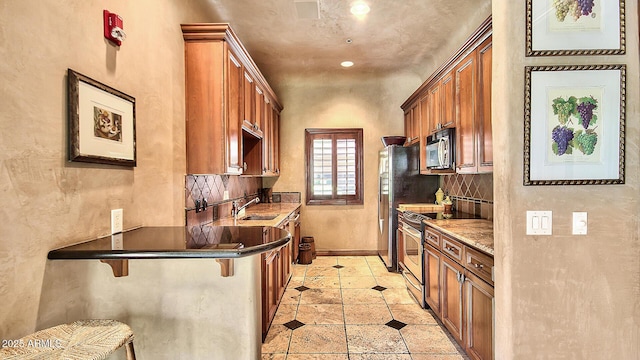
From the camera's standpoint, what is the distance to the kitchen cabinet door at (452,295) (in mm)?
2307

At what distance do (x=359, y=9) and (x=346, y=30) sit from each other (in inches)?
18.4

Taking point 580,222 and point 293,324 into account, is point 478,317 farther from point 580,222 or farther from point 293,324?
point 293,324

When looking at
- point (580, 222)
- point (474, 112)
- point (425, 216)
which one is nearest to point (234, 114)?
point (474, 112)

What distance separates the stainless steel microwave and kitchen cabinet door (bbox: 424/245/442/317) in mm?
866

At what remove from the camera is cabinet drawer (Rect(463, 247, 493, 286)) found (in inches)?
73.6

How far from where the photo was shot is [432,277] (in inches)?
114

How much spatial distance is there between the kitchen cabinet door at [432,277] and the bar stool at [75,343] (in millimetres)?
2309

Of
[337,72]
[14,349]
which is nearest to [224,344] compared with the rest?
[14,349]

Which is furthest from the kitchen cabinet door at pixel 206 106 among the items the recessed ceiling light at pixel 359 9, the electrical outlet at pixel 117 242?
the recessed ceiling light at pixel 359 9

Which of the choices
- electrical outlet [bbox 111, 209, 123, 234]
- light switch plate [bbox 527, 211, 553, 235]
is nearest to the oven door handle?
light switch plate [bbox 527, 211, 553, 235]

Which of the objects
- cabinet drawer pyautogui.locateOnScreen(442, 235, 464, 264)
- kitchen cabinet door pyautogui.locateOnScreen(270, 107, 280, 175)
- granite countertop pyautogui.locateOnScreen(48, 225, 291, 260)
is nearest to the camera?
granite countertop pyautogui.locateOnScreen(48, 225, 291, 260)

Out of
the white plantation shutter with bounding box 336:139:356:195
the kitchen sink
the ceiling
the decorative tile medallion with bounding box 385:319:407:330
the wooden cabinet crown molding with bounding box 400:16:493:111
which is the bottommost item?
the decorative tile medallion with bounding box 385:319:407:330

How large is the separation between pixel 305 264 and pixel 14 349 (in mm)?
3853

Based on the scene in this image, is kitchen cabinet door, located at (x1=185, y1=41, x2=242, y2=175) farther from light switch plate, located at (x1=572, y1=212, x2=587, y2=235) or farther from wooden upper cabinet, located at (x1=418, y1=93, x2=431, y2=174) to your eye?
wooden upper cabinet, located at (x1=418, y1=93, x2=431, y2=174)
